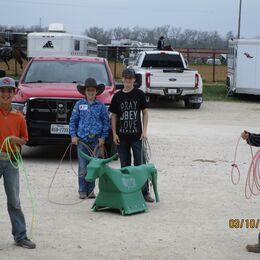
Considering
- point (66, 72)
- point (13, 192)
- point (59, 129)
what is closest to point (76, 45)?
point (66, 72)

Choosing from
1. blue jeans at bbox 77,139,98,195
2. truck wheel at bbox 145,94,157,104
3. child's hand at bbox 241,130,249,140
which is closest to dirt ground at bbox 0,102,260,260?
blue jeans at bbox 77,139,98,195

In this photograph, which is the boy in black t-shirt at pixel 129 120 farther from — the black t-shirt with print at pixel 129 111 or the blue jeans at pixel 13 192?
the blue jeans at pixel 13 192

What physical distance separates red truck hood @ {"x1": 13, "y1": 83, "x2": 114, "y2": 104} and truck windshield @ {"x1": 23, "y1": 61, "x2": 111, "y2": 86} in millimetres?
419

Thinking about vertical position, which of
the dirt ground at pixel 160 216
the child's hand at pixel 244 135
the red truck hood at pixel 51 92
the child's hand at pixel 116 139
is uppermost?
the child's hand at pixel 244 135

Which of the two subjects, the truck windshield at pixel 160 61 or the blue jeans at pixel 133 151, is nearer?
the blue jeans at pixel 133 151

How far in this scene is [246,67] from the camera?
23.2 metres

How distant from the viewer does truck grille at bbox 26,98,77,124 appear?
33.0ft

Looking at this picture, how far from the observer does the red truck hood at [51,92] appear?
10.1m

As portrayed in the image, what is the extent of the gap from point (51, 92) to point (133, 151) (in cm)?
285

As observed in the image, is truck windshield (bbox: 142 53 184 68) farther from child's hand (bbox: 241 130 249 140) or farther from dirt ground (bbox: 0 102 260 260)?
child's hand (bbox: 241 130 249 140)

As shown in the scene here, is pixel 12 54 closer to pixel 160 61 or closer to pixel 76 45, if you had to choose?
pixel 76 45

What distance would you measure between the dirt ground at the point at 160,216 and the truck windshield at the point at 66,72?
4.24ft

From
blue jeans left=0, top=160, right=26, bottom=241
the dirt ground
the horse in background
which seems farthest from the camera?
the horse in background
